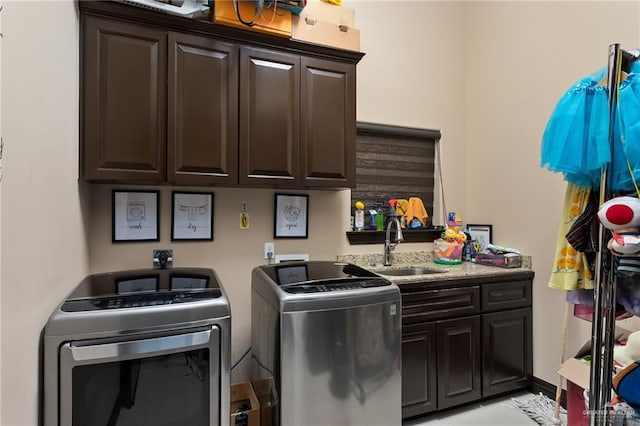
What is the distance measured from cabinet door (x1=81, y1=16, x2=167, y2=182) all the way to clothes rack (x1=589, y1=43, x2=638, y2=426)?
196 centimetres

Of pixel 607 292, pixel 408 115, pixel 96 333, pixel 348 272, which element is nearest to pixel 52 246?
pixel 96 333

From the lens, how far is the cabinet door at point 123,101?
167cm

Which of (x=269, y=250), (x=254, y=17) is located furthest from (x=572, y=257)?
(x=254, y=17)

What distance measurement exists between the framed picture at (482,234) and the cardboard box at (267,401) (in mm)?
2113

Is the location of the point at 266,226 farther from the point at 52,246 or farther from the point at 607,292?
the point at 607,292

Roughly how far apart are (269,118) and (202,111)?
379mm

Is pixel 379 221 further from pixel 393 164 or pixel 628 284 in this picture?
pixel 628 284

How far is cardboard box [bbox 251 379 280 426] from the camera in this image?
164 cm

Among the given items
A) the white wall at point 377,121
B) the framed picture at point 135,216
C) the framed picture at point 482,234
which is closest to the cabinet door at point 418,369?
the white wall at point 377,121

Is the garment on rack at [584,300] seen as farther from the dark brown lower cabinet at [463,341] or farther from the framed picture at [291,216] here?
the framed picture at [291,216]

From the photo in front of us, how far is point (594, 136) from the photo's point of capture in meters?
1.31

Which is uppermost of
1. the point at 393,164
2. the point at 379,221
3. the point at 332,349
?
the point at 393,164

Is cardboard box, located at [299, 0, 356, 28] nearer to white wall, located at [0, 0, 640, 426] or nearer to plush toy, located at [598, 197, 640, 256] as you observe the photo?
white wall, located at [0, 0, 640, 426]

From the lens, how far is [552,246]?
2488 millimetres
